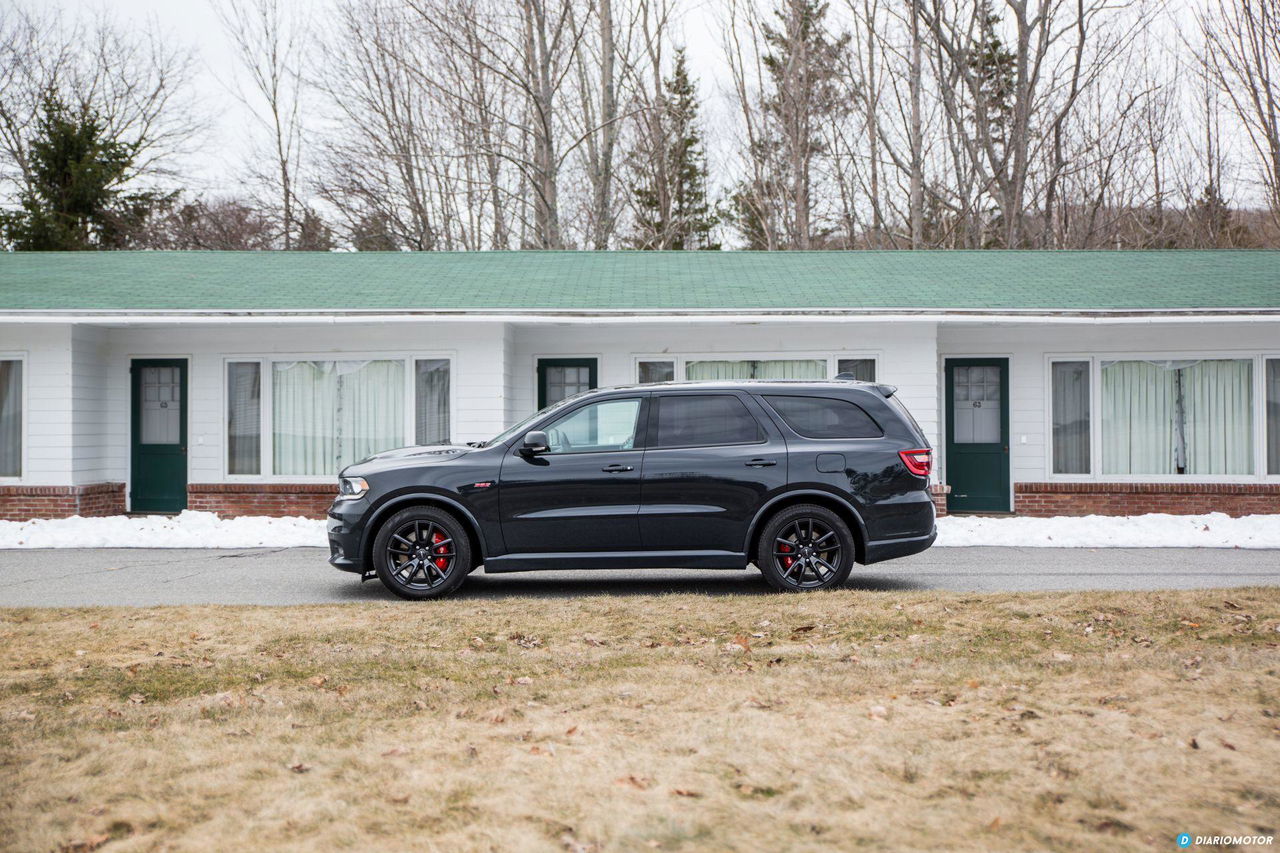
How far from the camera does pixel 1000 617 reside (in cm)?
745

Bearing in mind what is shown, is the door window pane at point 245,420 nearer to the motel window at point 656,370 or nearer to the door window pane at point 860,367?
the motel window at point 656,370

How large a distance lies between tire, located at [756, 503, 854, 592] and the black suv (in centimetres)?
1

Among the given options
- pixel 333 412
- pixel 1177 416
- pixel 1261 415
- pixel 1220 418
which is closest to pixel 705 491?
pixel 333 412

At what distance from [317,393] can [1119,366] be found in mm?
11597

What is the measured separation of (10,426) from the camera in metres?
15.6

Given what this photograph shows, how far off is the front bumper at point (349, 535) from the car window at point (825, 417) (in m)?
3.52

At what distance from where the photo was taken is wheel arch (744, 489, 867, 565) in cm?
903

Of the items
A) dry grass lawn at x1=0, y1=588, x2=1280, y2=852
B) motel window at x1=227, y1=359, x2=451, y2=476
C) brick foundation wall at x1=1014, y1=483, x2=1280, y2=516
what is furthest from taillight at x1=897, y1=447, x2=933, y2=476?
motel window at x1=227, y1=359, x2=451, y2=476

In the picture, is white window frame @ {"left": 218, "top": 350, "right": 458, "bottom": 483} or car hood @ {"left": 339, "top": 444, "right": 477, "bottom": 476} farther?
white window frame @ {"left": 218, "top": 350, "right": 458, "bottom": 483}

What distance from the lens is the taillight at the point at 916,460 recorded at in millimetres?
9133

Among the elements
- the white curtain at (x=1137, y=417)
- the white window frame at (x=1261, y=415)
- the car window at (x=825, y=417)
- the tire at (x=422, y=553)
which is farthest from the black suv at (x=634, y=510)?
the white window frame at (x=1261, y=415)

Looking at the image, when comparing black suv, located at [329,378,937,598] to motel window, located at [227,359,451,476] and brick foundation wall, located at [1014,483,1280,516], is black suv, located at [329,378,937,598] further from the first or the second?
brick foundation wall, located at [1014,483,1280,516]

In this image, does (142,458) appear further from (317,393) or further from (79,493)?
(317,393)

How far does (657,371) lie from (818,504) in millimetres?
7364
